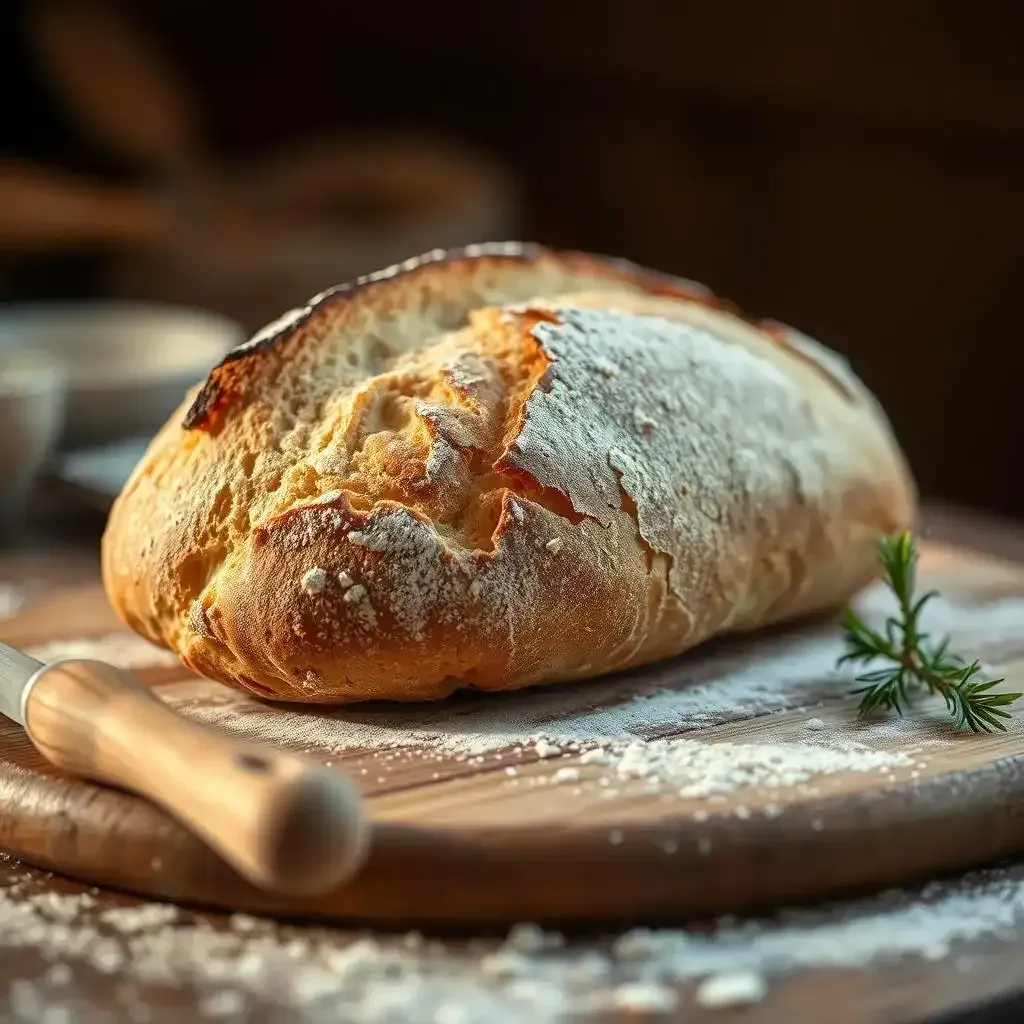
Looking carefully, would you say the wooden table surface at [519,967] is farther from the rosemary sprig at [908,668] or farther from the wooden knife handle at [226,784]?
the rosemary sprig at [908,668]

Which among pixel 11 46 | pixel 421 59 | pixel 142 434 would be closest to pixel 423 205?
pixel 421 59

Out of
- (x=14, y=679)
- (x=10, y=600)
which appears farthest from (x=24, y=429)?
(x=14, y=679)

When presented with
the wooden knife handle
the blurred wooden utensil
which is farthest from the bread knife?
the blurred wooden utensil

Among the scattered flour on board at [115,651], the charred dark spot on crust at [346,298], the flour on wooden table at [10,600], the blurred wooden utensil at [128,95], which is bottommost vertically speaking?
the flour on wooden table at [10,600]

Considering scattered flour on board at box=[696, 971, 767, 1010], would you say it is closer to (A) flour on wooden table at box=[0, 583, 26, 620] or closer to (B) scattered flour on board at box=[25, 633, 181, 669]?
(B) scattered flour on board at box=[25, 633, 181, 669]

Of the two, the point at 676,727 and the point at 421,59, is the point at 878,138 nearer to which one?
the point at 421,59

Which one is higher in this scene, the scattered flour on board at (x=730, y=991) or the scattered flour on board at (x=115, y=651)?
the scattered flour on board at (x=730, y=991)

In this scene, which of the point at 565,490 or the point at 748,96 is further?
the point at 748,96

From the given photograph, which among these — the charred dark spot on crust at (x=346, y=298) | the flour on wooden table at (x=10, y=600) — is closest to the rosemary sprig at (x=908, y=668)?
the charred dark spot on crust at (x=346, y=298)
